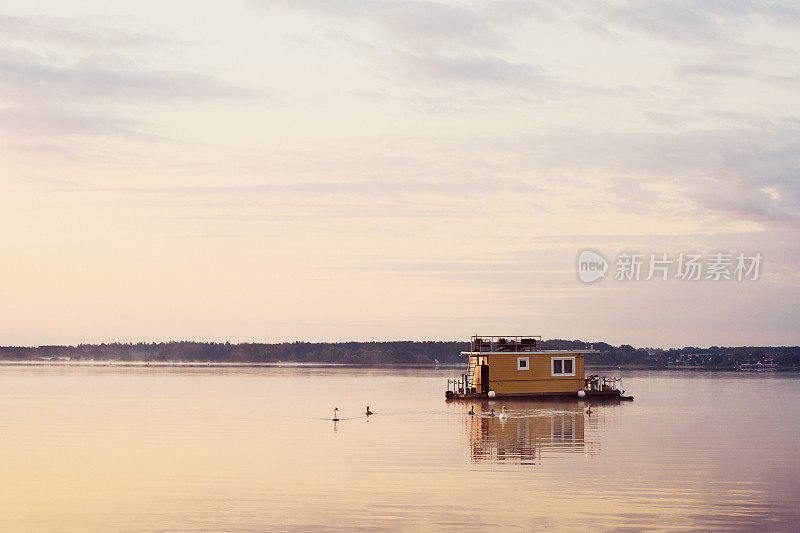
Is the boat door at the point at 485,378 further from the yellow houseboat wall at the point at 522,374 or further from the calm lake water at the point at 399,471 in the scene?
the calm lake water at the point at 399,471

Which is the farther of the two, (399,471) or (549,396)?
(549,396)

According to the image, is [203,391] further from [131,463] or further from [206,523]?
[206,523]

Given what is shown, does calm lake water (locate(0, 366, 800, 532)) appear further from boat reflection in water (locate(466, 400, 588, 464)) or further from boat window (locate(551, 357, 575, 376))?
boat window (locate(551, 357, 575, 376))

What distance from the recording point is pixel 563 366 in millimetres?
80438

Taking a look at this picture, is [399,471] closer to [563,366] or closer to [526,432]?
[526,432]

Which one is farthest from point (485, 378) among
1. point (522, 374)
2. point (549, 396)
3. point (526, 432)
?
point (526, 432)

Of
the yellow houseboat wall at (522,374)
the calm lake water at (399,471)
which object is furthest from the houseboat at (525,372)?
the calm lake water at (399,471)

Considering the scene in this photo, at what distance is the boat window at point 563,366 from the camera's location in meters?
80.2

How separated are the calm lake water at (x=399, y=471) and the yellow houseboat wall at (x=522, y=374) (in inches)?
293

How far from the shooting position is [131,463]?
41.6 meters

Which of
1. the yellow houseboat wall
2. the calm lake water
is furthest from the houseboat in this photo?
the calm lake water

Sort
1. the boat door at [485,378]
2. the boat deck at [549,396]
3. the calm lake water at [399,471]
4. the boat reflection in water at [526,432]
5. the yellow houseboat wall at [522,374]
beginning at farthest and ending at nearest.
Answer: the boat door at [485,378]
the yellow houseboat wall at [522,374]
the boat deck at [549,396]
the boat reflection in water at [526,432]
the calm lake water at [399,471]

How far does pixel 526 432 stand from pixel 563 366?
28.4 metres

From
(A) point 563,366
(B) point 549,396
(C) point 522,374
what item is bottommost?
(B) point 549,396
